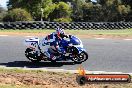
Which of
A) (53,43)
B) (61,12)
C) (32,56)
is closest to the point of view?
(53,43)

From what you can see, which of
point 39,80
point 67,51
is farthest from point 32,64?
point 39,80

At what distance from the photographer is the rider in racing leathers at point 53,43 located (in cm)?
1334

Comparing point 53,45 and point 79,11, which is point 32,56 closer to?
point 53,45

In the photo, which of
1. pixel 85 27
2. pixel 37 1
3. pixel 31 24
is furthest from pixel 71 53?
pixel 37 1

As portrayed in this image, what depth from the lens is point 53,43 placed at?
13406 mm

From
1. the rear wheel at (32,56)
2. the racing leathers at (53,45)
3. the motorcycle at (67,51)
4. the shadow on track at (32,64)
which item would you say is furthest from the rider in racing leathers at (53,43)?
the rear wheel at (32,56)

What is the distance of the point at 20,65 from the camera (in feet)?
43.3

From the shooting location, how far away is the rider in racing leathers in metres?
13.3

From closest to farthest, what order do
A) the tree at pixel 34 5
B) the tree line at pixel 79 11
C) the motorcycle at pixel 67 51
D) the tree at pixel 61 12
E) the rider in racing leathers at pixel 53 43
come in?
the rider in racing leathers at pixel 53 43
the motorcycle at pixel 67 51
the tree at pixel 34 5
the tree line at pixel 79 11
the tree at pixel 61 12

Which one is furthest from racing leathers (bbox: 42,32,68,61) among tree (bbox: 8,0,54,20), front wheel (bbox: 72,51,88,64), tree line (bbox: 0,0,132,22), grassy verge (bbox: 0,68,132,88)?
tree (bbox: 8,0,54,20)

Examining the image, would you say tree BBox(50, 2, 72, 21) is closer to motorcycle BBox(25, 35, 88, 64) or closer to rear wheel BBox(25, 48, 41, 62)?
rear wheel BBox(25, 48, 41, 62)

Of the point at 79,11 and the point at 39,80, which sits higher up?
the point at 39,80

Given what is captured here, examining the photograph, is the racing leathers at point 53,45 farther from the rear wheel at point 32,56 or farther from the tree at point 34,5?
the tree at point 34,5

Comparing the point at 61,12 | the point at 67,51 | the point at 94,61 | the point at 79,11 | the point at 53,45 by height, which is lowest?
the point at 79,11
